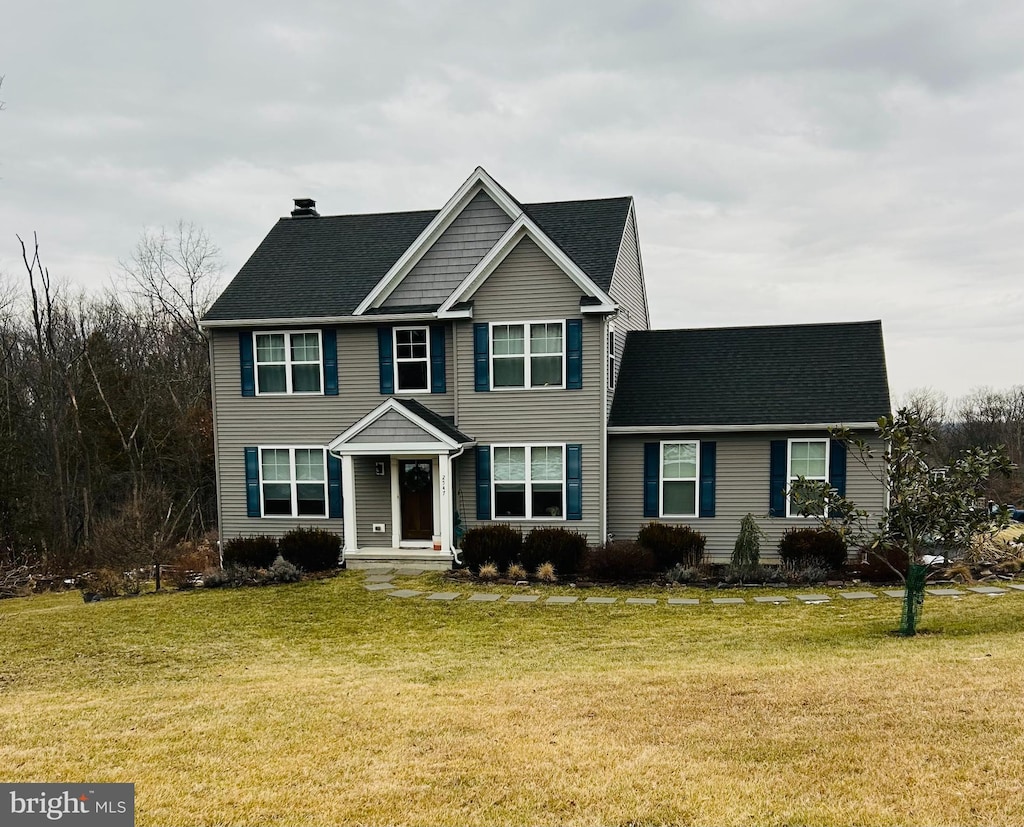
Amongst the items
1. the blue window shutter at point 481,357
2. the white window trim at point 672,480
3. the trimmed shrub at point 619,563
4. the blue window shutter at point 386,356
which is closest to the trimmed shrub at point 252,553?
the blue window shutter at point 386,356

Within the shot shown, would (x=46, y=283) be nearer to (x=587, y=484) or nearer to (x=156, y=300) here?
(x=156, y=300)

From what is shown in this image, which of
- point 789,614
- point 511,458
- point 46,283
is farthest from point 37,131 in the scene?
point 789,614

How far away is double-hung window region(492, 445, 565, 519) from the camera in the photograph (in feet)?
52.9

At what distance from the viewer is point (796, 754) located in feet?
16.6

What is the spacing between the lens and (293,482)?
17.4 m

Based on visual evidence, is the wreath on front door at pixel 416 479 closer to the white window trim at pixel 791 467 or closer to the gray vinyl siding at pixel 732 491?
the gray vinyl siding at pixel 732 491

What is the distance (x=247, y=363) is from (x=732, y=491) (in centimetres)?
1224

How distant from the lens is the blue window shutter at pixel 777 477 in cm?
1598

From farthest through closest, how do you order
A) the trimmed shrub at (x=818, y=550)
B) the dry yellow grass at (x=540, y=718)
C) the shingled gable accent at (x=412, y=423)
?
the shingled gable accent at (x=412, y=423) < the trimmed shrub at (x=818, y=550) < the dry yellow grass at (x=540, y=718)

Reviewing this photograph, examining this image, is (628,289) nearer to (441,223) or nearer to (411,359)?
(441,223)

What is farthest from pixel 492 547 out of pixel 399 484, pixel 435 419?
pixel 435 419

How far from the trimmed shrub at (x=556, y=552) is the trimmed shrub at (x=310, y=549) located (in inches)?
177

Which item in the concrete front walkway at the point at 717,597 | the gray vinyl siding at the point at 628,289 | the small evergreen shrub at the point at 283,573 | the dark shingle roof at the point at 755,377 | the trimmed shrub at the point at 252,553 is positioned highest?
the gray vinyl siding at the point at 628,289

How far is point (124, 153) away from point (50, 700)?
1810cm
